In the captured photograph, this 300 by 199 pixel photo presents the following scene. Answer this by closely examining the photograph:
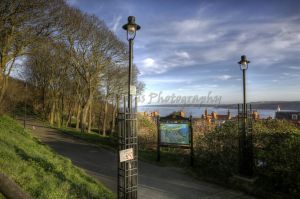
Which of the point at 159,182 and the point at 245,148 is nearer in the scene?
the point at 159,182

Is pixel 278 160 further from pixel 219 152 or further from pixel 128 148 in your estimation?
pixel 128 148

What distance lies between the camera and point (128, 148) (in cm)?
605

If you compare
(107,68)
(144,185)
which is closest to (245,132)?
(144,185)

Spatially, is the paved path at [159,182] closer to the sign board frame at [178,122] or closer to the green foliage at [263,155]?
the green foliage at [263,155]

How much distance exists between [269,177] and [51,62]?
26462mm

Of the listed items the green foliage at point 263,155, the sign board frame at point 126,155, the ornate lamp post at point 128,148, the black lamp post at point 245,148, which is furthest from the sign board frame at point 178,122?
the sign board frame at point 126,155

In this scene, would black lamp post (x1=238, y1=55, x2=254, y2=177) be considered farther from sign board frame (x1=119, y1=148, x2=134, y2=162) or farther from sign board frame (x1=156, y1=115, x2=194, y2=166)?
sign board frame (x1=119, y1=148, x2=134, y2=162)

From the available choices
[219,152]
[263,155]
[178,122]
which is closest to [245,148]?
[263,155]

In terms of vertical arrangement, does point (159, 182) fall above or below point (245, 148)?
below

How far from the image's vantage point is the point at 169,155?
12797 millimetres

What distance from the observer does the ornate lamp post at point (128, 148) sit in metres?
5.97

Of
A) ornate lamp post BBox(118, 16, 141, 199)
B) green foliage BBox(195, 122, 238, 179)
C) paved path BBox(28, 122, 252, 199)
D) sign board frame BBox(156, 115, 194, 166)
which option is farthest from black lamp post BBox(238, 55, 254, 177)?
ornate lamp post BBox(118, 16, 141, 199)

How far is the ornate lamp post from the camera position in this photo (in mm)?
5973

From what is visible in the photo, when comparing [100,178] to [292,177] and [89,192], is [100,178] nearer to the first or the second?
[89,192]
